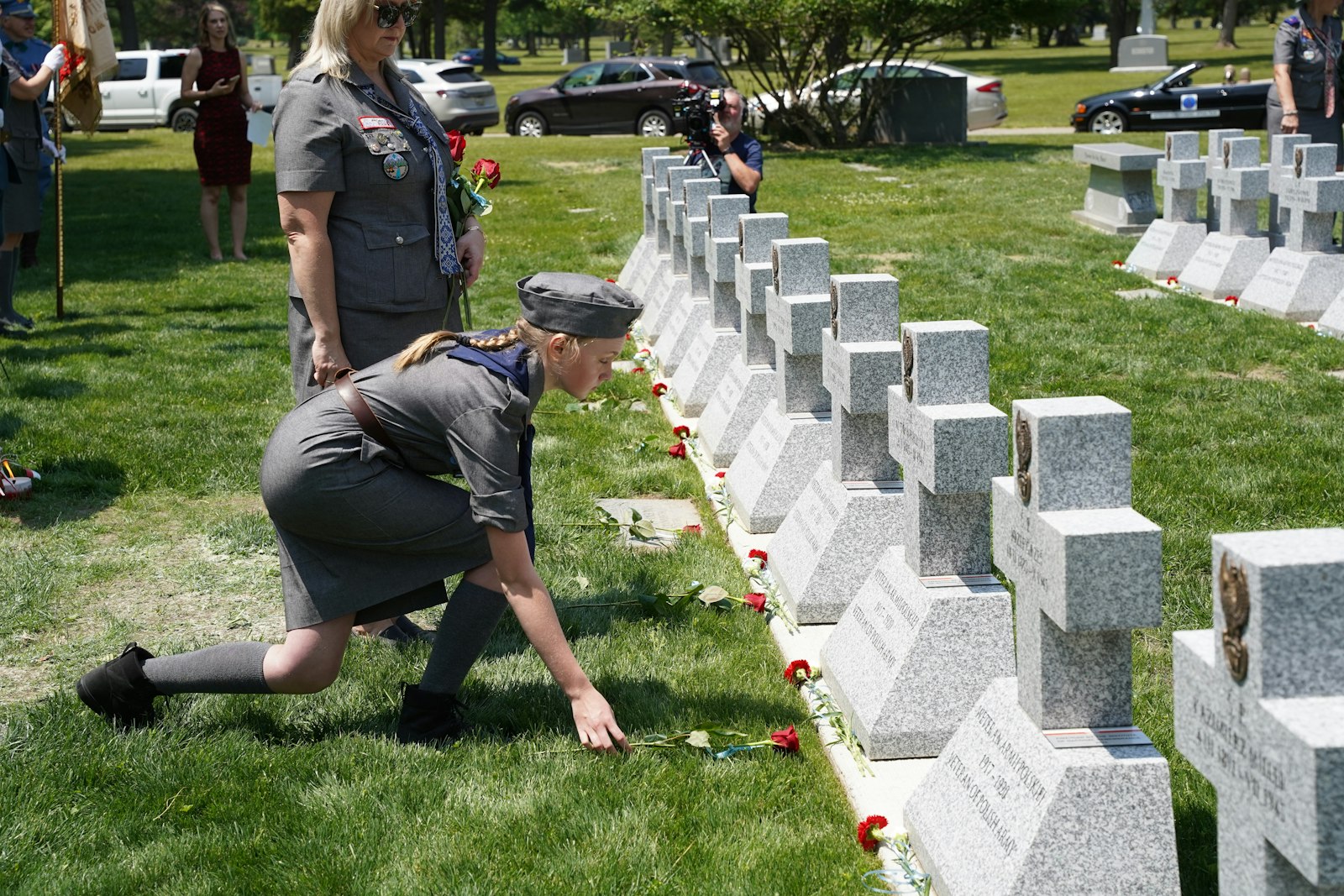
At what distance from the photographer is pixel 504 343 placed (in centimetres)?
354

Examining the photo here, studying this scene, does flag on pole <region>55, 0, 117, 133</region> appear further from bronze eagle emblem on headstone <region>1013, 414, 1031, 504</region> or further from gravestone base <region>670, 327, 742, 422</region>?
bronze eagle emblem on headstone <region>1013, 414, 1031, 504</region>

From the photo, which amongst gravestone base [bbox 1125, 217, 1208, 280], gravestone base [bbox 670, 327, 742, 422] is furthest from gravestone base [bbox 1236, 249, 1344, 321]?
gravestone base [bbox 670, 327, 742, 422]

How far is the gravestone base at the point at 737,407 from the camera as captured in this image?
6.29 metres

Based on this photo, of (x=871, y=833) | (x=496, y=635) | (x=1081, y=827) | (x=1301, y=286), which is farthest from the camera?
(x=1301, y=286)

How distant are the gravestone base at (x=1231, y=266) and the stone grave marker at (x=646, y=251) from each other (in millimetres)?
3861

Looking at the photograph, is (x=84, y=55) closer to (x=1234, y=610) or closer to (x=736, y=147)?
(x=736, y=147)

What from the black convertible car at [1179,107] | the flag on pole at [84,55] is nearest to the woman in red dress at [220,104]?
the flag on pole at [84,55]

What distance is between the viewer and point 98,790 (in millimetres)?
3572

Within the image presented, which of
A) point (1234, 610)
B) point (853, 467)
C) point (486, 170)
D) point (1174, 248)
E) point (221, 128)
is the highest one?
point (221, 128)

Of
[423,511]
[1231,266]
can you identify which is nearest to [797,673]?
[423,511]

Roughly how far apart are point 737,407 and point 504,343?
2892mm

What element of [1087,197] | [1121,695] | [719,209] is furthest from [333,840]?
[1087,197]

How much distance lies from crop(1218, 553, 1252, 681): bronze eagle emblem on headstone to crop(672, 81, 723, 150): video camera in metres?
6.50

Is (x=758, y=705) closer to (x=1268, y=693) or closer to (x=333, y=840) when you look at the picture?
(x=333, y=840)
